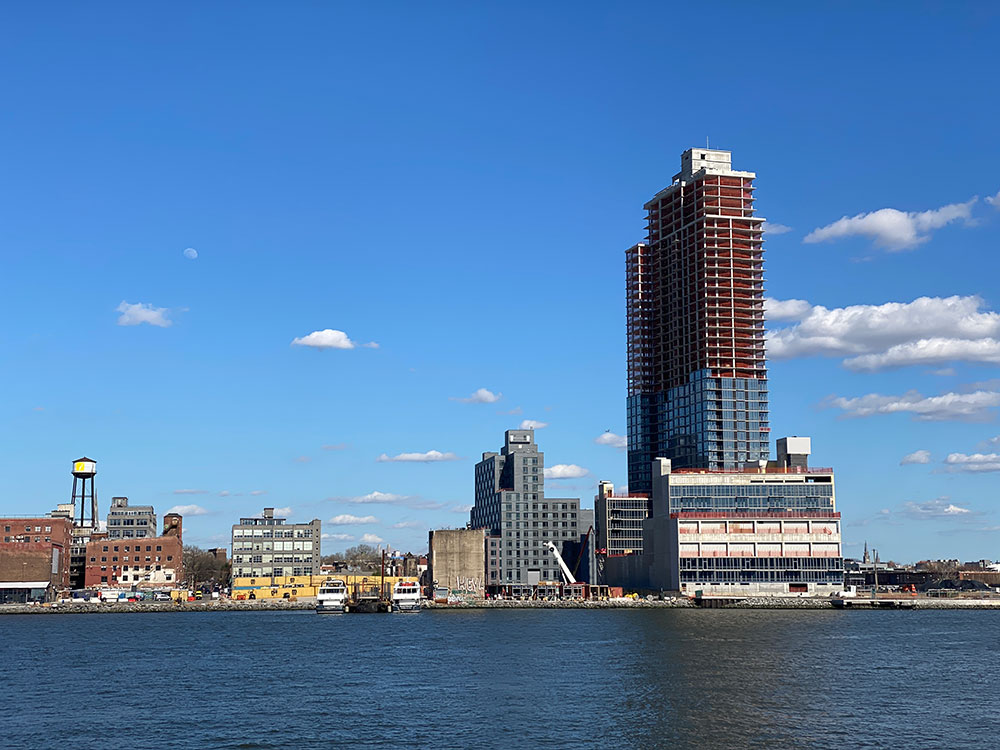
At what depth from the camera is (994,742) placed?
67.4 metres

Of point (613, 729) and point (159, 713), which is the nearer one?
point (613, 729)

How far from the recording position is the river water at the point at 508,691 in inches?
2768

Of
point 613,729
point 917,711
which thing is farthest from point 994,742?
point 613,729

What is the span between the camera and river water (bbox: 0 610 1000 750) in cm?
7031

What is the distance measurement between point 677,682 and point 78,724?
4878cm

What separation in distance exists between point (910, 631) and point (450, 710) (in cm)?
11373

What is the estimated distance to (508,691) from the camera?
90.4 meters

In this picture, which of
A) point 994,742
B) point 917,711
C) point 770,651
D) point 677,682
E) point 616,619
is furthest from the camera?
point 616,619

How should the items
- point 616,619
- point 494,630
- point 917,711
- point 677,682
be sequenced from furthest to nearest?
point 616,619 < point 494,630 < point 677,682 < point 917,711

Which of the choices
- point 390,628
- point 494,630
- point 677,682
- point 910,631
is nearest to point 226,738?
point 677,682

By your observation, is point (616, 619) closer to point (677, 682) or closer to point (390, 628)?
point (390, 628)

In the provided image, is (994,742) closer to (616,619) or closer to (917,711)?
(917,711)

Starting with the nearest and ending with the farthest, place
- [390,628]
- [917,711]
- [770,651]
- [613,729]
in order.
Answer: [613,729] < [917,711] < [770,651] < [390,628]

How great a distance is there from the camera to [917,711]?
80.0 meters
